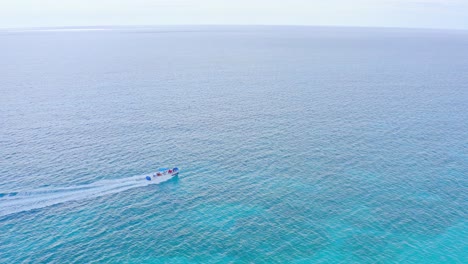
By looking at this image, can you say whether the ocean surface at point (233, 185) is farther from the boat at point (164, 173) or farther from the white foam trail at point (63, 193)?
the boat at point (164, 173)

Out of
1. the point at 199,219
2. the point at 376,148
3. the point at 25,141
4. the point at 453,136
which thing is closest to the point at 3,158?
the point at 25,141

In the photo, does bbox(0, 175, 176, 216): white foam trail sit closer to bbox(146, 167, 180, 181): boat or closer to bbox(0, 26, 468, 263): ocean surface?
bbox(146, 167, 180, 181): boat

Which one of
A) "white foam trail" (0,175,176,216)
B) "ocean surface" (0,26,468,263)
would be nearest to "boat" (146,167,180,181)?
"white foam trail" (0,175,176,216)

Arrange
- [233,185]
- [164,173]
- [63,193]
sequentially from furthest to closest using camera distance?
[164,173], [233,185], [63,193]

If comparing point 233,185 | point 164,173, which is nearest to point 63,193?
point 164,173

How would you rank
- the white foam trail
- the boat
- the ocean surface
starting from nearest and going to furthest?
the ocean surface, the white foam trail, the boat

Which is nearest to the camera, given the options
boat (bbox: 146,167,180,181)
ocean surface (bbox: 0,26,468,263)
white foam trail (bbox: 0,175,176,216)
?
ocean surface (bbox: 0,26,468,263)

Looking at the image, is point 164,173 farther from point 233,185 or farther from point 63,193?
point 63,193

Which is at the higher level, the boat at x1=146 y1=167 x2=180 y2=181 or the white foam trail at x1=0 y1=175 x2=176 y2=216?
the boat at x1=146 y1=167 x2=180 y2=181

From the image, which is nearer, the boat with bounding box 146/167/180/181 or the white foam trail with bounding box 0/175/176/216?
the white foam trail with bounding box 0/175/176/216
